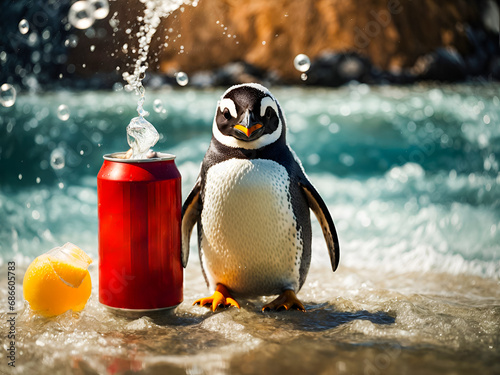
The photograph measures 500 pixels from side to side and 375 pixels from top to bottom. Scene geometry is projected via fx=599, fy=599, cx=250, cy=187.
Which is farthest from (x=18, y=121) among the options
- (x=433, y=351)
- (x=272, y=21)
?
(x=433, y=351)

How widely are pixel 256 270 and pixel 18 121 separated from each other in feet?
22.0

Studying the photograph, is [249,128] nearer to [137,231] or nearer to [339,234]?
[137,231]

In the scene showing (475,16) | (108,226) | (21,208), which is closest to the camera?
(108,226)

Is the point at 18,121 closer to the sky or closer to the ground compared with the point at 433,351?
closer to the sky

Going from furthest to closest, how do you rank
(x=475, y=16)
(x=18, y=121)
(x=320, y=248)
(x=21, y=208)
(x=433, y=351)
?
1. (x=475, y=16)
2. (x=18, y=121)
3. (x=21, y=208)
4. (x=320, y=248)
5. (x=433, y=351)

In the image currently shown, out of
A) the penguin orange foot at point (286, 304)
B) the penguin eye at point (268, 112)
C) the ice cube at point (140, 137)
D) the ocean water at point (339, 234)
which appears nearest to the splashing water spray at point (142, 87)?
the ice cube at point (140, 137)

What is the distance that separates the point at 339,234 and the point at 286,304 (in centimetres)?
238

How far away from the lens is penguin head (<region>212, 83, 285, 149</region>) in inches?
83.7

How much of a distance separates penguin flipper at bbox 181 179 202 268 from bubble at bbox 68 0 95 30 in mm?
869

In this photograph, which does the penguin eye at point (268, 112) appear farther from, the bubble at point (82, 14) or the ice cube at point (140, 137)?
the bubble at point (82, 14)

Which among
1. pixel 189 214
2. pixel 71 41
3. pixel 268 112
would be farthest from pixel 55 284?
pixel 71 41

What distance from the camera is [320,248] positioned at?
3.82 meters

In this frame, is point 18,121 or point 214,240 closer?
point 214,240

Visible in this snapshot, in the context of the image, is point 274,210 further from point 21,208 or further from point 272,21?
point 272,21
